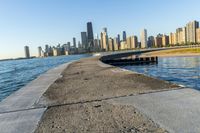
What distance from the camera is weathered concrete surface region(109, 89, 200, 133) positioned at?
19.0 feet

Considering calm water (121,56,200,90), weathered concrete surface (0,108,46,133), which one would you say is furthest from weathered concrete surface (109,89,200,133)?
calm water (121,56,200,90)

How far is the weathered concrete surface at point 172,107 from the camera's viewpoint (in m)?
5.79

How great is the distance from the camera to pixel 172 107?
24.4ft

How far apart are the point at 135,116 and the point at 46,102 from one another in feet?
14.6

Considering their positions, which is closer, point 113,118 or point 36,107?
point 113,118

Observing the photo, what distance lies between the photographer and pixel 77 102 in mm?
9453

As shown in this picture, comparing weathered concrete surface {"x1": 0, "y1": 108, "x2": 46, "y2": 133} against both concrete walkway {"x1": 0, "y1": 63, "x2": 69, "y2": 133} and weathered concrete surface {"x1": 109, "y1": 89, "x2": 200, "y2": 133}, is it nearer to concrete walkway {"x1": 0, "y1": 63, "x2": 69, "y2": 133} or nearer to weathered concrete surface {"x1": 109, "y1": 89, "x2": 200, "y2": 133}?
concrete walkway {"x1": 0, "y1": 63, "x2": 69, "y2": 133}

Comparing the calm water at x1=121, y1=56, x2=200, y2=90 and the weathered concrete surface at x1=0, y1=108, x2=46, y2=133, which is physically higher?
the weathered concrete surface at x1=0, y1=108, x2=46, y2=133

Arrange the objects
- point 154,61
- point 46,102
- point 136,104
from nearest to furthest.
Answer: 1. point 136,104
2. point 46,102
3. point 154,61

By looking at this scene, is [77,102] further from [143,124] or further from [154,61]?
[154,61]

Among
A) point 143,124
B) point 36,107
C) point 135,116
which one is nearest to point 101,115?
point 135,116

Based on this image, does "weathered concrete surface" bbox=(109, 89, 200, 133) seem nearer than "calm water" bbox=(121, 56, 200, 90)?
Yes

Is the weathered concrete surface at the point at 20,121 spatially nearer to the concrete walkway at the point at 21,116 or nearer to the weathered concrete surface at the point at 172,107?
the concrete walkway at the point at 21,116

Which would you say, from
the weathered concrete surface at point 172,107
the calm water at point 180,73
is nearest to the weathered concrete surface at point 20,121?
the weathered concrete surface at point 172,107
